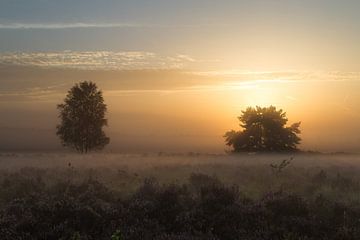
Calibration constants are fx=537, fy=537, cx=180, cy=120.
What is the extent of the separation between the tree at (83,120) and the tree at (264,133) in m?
14.4

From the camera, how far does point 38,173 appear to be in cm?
2492

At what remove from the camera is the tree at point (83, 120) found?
5822 centimetres

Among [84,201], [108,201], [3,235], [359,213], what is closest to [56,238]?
[3,235]

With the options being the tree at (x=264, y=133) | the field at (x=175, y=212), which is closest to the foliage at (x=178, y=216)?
the field at (x=175, y=212)

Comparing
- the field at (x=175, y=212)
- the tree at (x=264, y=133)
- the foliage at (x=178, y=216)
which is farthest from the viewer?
the tree at (x=264, y=133)

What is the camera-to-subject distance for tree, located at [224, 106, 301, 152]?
5744 cm

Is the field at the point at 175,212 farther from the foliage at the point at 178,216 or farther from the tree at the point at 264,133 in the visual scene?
the tree at the point at 264,133

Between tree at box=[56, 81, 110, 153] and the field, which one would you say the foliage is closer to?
the field

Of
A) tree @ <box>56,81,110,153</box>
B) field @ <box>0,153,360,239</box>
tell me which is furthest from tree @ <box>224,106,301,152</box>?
field @ <box>0,153,360,239</box>

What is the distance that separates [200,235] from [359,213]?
5208 millimetres

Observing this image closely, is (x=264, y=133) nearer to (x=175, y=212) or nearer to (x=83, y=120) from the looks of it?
(x=83, y=120)

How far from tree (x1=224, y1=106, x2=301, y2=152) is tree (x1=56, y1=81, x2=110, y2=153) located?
1436 centimetres

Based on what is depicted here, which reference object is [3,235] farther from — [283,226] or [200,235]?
[283,226]

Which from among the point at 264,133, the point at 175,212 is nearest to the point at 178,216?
the point at 175,212
